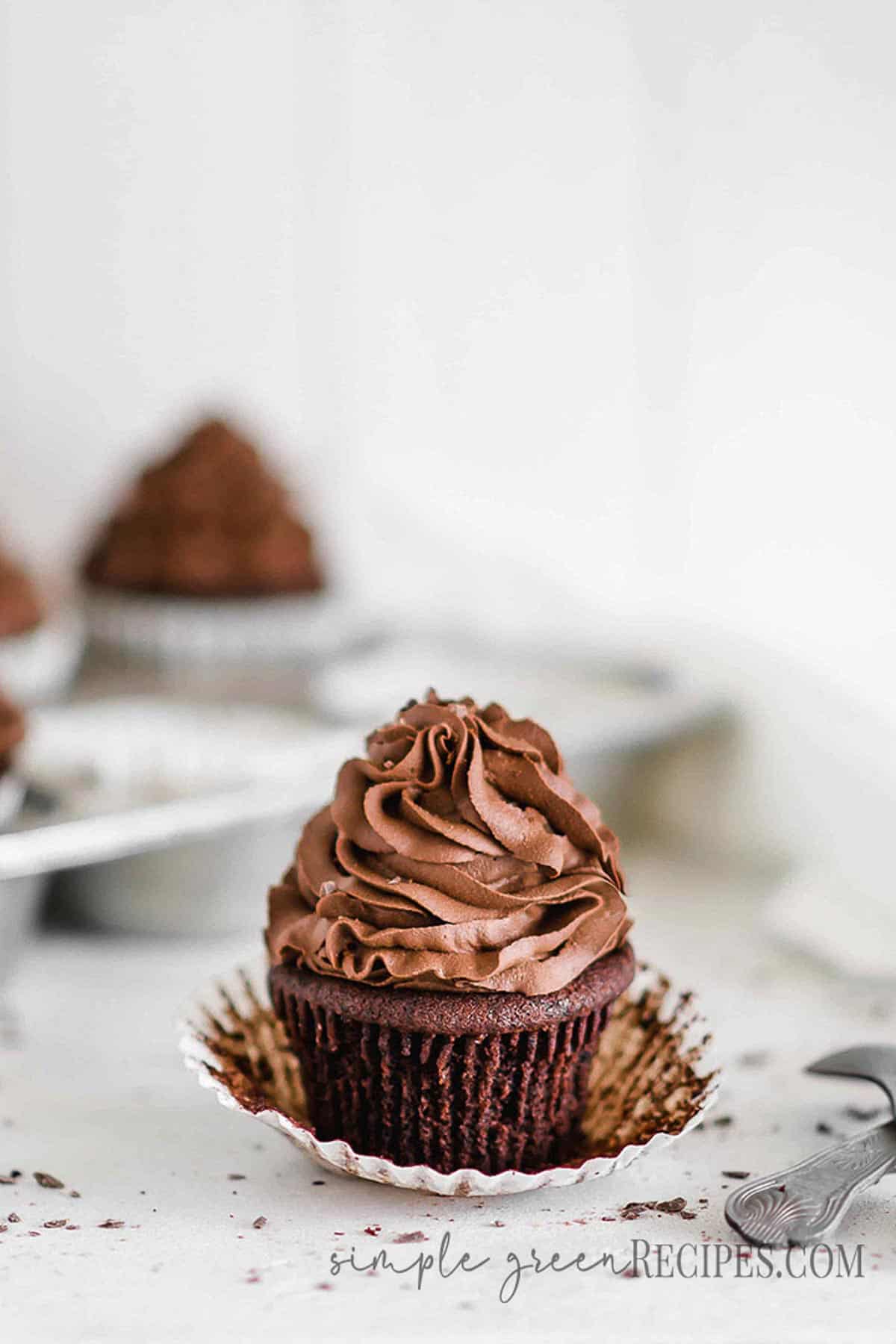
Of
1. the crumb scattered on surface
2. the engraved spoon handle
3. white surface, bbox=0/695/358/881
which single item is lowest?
the crumb scattered on surface

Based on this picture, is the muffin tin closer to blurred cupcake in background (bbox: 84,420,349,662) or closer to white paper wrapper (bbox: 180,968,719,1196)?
blurred cupcake in background (bbox: 84,420,349,662)

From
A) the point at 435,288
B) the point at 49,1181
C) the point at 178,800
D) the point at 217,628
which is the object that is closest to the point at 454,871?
the point at 49,1181

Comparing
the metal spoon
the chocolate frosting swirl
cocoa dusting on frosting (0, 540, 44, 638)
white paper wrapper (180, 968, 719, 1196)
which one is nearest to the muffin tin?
cocoa dusting on frosting (0, 540, 44, 638)

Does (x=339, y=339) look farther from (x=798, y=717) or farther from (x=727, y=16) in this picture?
(x=798, y=717)

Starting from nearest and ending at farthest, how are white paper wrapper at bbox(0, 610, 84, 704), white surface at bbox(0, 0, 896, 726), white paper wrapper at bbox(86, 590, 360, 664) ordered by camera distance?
white paper wrapper at bbox(0, 610, 84, 704) < white paper wrapper at bbox(86, 590, 360, 664) < white surface at bbox(0, 0, 896, 726)

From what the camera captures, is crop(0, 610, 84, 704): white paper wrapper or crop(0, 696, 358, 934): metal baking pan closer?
crop(0, 696, 358, 934): metal baking pan

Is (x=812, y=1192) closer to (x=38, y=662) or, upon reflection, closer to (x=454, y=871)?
(x=454, y=871)

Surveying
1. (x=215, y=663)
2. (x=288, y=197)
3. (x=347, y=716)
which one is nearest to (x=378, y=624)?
(x=215, y=663)
